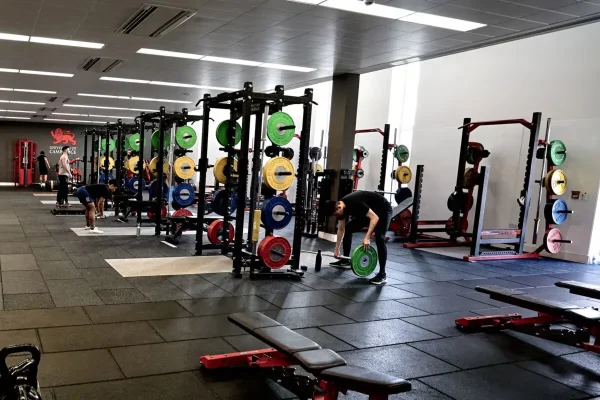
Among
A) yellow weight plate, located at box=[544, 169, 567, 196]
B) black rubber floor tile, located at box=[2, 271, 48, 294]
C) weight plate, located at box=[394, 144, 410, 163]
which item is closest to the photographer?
black rubber floor tile, located at box=[2, 271, 48, 294]

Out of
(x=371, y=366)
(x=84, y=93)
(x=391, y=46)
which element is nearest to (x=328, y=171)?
(x=391, y=46)

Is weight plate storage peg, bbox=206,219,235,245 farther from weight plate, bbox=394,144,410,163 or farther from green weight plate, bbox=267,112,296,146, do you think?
weight plate, bbox=394,144,410,163

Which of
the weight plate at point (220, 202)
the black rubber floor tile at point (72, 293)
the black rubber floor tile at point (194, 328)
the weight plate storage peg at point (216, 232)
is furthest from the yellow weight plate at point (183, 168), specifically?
the black rubber floor tile at point (194, 328)

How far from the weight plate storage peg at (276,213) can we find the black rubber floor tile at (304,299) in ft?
3.05

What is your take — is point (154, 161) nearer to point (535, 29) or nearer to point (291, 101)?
point (291, 101)

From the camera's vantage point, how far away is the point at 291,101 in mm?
5188

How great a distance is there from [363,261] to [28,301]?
3.06 m

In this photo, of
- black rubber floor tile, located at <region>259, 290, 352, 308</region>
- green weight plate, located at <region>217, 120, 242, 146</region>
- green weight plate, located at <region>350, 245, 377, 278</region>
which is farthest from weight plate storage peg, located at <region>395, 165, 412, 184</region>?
black rubber floor tile, located at <region>259, 290, 352, 308</region>

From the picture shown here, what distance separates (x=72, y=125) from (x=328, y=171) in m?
15.1

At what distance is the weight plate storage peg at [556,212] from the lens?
23.6ft

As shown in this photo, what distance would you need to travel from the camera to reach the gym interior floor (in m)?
2.70

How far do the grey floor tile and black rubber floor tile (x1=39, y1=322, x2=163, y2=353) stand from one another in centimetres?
197

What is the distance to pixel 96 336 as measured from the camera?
3215 mm

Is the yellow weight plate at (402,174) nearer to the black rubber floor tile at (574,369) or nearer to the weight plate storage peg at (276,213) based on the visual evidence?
the weight plate storage peg at (276,213)
